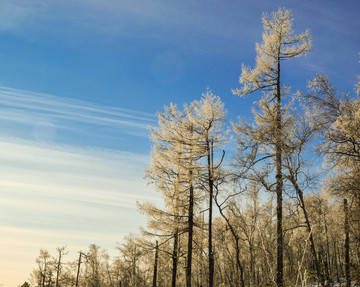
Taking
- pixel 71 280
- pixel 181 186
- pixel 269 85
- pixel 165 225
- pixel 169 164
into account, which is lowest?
pixel 71 280

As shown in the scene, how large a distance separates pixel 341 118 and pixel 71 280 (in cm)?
4135

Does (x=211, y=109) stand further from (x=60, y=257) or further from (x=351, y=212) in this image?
(x=60, y=257)

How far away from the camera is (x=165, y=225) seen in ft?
52.6

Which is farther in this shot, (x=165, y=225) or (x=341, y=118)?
(x=165, y=225)

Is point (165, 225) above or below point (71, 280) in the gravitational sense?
above

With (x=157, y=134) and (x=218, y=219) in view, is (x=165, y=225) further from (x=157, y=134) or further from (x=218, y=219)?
(x=218, y=219)


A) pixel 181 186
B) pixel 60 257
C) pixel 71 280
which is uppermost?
pixel 181 186

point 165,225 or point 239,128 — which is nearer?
point 239,128

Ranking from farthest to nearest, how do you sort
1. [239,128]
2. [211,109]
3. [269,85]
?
1. [211,109]
2. [269,85]
3. [239,128]

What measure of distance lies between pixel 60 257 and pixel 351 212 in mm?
37770

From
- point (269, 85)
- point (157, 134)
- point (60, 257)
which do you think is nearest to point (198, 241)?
point (157, 134)

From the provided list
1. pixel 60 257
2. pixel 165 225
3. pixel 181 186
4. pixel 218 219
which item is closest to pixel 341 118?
pixel 181 186

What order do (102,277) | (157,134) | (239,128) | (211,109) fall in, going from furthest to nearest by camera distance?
(102,277), (157,134), (211,109), (239,128)

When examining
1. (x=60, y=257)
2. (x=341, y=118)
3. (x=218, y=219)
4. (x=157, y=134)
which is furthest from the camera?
(x=60, y=257)
